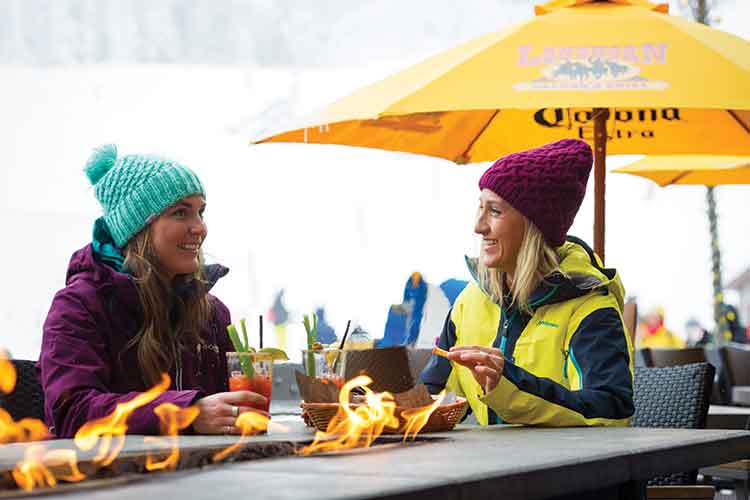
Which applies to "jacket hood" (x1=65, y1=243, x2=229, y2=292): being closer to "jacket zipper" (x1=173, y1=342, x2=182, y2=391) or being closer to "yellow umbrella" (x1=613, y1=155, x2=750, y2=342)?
"jacket zipper" (x1=173, y1=342, x2=182, y2=391)

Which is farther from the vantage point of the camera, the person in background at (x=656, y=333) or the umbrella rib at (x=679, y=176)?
the person in background at (x=656, y=333)

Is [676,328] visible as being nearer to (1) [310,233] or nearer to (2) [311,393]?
(1) [310,233]

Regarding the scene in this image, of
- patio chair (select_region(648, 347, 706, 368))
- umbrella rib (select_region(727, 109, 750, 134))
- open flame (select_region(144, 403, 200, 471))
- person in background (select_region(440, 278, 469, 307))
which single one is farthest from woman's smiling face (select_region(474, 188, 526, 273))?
patio chair (select_region(648, 347, 706, 368))

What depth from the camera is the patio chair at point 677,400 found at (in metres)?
3.32

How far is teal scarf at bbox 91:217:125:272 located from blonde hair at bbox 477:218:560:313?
0.89 m

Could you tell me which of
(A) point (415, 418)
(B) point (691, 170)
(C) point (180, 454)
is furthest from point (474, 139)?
(C) point (180, 454)

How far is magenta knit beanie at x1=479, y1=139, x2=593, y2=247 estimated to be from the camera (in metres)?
3.06

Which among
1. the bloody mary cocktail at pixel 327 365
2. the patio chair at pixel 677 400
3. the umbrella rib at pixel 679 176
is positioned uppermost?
the umbrella rib at pixel 679 176

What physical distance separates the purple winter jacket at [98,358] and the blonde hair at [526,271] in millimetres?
709

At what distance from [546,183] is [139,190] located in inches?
39.3

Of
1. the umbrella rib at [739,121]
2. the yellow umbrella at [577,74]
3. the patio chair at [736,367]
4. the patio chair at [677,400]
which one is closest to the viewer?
the patio chair at [677,400]

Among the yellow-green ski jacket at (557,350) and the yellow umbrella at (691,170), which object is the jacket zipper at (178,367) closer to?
the yellow-green ski jacket at (557,350)

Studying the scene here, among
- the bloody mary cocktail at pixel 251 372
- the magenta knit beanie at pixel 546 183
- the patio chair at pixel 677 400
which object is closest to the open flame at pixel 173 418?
the bloody mary cocktail at pixel 251 372

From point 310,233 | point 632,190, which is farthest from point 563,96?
point 632,190
